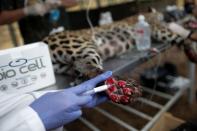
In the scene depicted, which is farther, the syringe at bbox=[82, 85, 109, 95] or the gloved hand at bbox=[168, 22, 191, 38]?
the gloved hand at bbox=[168, 22, 191, 38]

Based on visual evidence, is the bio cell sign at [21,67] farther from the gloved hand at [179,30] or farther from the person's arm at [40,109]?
the gloved hand at [179,30]

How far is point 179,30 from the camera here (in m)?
1.51

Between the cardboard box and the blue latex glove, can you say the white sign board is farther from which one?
the cardboard box

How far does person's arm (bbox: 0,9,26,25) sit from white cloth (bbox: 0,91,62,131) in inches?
34.7

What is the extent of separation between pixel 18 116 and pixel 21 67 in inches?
12.9

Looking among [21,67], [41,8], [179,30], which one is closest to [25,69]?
A: [21,67]

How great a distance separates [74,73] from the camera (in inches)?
40.9

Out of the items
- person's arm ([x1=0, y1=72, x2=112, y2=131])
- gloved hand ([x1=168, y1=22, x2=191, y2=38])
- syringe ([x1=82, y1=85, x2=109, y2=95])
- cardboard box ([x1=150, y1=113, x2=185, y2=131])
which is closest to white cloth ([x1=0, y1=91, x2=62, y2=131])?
person's arm ([x1=0, y1=72, x2=112, y2=131])

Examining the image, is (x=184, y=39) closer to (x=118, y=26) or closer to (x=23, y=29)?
(x=118, y=26)

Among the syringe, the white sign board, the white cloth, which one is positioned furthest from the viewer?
the white sign board

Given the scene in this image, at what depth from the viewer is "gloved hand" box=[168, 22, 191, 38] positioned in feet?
4.79

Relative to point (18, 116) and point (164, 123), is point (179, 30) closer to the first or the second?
point (164, 123)

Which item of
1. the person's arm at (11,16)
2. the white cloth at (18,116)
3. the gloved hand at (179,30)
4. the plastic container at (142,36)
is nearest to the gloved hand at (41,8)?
the person's arm at (11,16)

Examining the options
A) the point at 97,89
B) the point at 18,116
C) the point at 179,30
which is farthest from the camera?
the point at 179,30
